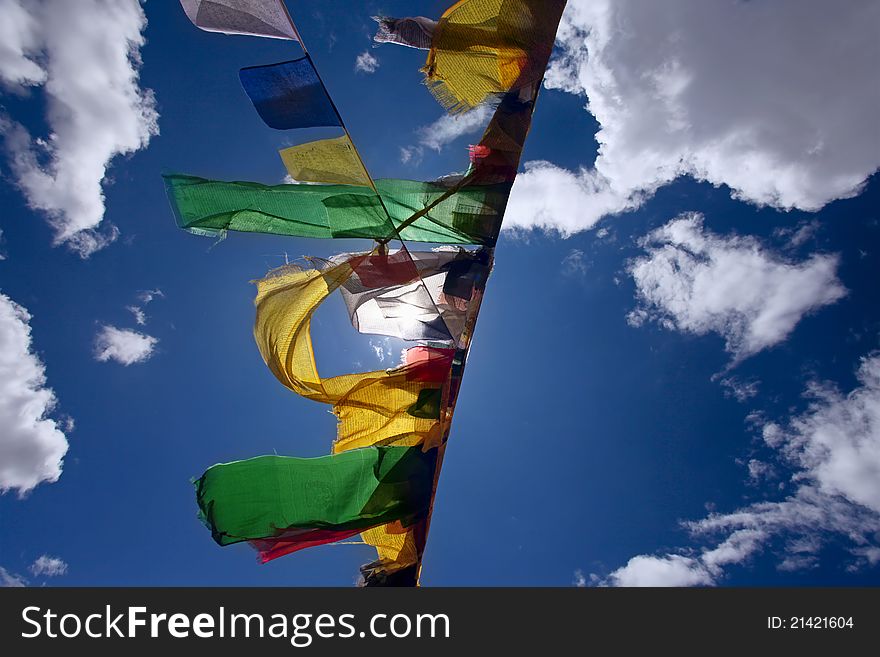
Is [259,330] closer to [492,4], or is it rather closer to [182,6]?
[182,6]

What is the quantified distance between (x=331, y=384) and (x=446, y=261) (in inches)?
54.3

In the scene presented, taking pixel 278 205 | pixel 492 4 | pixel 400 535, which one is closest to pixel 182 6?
pixel 278 205

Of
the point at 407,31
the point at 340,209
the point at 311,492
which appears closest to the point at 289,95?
the point at 340,209

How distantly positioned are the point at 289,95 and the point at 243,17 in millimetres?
487

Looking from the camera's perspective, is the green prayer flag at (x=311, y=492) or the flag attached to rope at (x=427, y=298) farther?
the flag attached to rope at (x=427, y=298)

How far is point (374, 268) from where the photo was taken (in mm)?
3662

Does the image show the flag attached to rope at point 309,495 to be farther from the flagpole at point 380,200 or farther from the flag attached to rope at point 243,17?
the flag attached to rope at point 243,17

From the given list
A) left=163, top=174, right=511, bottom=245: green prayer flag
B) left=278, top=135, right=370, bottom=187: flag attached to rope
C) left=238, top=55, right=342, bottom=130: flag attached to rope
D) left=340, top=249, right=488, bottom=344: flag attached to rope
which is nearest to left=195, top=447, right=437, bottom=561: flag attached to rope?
left=340, top=249, right=488, bottom=344: flag attached to rope

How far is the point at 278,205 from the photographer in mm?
3465

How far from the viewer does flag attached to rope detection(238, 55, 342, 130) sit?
3.03 m

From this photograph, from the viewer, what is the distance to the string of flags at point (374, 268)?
3254 mm

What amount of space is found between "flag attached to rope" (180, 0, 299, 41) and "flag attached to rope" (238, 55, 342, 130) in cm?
18

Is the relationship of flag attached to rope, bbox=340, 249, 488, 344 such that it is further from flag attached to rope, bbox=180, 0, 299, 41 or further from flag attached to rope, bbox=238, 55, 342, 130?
flag attached to rope, bbox=180, 0, 299, 41

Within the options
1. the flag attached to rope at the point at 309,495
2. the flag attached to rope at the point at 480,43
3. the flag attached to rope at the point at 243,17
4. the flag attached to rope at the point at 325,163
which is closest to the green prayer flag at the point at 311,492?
the flag attached to rope at the point at 309,495
